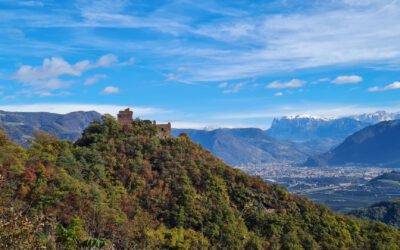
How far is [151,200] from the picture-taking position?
145 ft

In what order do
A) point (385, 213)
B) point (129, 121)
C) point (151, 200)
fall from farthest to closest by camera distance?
point (385, 213) → point (129, 121) → point (151, 200)

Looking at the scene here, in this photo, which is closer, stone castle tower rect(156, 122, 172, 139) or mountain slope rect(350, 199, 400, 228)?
stone castle tower rect(156, 122, 172, 139)

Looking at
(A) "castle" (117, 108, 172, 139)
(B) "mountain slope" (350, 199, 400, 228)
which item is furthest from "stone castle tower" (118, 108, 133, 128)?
(B) "mountain slope" (350, 199, 400, 228)

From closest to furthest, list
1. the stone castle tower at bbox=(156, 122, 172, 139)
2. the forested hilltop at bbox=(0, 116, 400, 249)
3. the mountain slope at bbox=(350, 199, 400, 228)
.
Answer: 1. the forested hilltop at bbox=(0, 116, 400, 249)
2. the stone castle tower at bbox=(156, 122, 172, 139)
3. the mountain slope at bbox=(350, 199, 400, 228)

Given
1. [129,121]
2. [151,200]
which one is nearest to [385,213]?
[129,121]

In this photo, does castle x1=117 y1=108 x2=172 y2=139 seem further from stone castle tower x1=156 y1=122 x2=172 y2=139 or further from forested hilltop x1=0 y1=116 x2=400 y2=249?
forested hilltop x1=0 y1=116 x2=400 y2=249

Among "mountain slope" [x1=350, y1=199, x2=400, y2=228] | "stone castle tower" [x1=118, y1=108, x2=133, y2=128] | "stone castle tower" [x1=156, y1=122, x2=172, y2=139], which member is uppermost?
"stone castle tower" [x1=118, y1=108, x2=133, y2=128]

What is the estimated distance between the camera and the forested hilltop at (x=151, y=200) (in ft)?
122

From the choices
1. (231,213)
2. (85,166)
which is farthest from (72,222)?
(231,213)

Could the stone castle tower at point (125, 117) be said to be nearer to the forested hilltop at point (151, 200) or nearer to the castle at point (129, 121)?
the castle at point (129, 121)

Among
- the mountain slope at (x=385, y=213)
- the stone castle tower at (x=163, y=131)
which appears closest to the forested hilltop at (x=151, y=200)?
the stone castle tower at (x=163, y=131)

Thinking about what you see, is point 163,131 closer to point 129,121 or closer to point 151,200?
point 129,121

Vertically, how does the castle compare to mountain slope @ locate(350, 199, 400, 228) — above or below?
above

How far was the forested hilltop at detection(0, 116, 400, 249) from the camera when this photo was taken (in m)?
37.2
